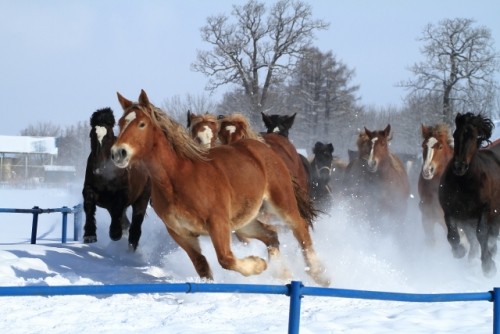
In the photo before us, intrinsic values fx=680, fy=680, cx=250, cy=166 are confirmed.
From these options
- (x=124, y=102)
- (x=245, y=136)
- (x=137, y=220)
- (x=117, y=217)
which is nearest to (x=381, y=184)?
(x=245, y=136)

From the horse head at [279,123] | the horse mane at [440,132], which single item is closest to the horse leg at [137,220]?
the horse head at [279,123]

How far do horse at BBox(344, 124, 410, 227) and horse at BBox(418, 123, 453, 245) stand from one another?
0.50 meters

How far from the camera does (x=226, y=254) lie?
20.1 ft

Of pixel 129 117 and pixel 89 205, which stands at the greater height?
pixel 129 117

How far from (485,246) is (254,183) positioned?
3.90 meters

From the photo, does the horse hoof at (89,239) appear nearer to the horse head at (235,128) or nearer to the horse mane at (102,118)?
the horse mane at (102,118)

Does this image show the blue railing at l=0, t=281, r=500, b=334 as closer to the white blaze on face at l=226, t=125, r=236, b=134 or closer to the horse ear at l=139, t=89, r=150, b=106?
the horse ear at l=139, t=89, r=150, b=106

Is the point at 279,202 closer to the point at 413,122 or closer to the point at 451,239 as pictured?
the point at 451,239

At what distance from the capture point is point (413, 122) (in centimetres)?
4469

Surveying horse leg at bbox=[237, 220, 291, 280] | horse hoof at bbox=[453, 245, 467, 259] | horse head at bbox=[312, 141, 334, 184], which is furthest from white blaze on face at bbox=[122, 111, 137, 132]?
horse head at bbox=[312, 141, 334, 184]

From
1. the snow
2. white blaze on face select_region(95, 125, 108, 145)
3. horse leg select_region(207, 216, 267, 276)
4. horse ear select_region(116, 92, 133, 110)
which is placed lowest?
the snow

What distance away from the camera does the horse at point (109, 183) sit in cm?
947

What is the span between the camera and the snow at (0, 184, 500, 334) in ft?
18.4

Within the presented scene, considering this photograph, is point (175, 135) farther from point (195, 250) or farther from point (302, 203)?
point (302, 203)
